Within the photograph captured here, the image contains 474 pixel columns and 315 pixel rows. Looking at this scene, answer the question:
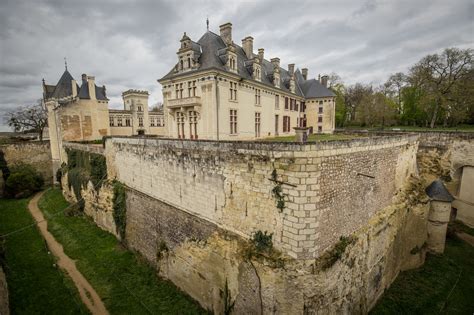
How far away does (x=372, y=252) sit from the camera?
29.4 ft

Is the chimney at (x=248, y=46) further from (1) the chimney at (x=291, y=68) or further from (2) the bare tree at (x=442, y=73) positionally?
(2) the bare tree at (x=442, y=73)

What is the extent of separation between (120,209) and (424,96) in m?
32.9

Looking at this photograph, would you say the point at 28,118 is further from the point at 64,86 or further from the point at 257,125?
the point at 257,125

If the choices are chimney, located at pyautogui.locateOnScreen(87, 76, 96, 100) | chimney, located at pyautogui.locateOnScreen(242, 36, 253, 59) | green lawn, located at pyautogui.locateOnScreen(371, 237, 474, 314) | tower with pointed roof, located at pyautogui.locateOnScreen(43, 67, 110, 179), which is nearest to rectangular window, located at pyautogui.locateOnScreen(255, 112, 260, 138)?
chimney, located at pyautogui.locateOnScreen(242, 36, 253, 59)

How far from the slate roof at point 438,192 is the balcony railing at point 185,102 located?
603 inches

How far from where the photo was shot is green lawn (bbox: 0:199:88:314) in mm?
9297

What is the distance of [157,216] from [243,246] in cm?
569

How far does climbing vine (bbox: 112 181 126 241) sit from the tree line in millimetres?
31275

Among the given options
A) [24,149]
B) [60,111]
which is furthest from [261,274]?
[24,149]

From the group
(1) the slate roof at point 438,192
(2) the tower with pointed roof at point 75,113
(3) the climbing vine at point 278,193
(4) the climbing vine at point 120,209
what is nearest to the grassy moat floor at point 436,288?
(1) the slate roof at point 438,192

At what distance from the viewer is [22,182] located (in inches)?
904

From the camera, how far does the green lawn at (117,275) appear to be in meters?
9.34

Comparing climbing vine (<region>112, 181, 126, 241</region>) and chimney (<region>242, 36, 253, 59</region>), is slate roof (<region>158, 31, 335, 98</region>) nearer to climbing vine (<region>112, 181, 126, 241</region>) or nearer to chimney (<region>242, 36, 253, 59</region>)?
chimney (<region>242, 36, 253, 59</region>)

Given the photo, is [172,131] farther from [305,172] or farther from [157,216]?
[305,172]
